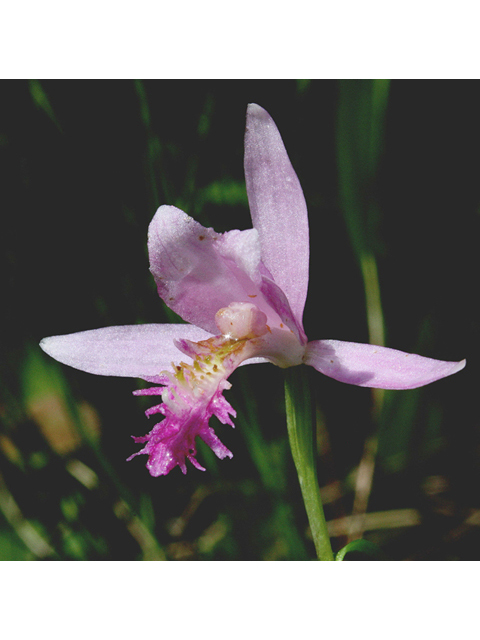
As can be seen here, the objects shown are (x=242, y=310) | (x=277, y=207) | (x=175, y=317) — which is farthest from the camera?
(x=175, y=317)

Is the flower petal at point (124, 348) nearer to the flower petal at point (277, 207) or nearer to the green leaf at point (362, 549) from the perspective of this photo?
the flower petal at point (277, 207)

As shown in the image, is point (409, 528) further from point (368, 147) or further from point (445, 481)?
point (368, 147)

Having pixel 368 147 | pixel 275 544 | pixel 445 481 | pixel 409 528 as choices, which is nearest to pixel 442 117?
pixel 368 147

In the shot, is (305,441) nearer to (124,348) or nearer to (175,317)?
(124,348)

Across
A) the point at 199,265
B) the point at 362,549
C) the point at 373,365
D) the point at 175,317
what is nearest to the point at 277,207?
the point at 199,265

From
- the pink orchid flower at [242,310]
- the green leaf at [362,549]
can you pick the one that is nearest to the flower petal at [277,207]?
the pink orchid flower at [242,310]

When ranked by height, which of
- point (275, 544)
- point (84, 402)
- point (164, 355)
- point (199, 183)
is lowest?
point (275, 544)
